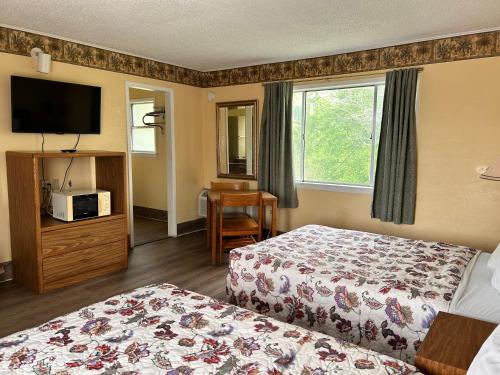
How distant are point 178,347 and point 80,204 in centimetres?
248

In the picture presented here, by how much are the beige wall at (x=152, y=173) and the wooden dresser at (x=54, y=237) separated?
6.88 ft

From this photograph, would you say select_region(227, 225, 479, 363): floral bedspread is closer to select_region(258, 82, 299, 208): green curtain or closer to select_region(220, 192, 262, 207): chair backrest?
select_region(220, 192, 262, 207): chair backrest

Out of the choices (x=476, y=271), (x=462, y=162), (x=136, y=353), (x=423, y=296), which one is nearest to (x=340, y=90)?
(x=462, y=162)

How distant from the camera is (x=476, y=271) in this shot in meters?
2.35

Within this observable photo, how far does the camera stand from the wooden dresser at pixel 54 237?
3215mm

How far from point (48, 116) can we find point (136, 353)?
119 inches

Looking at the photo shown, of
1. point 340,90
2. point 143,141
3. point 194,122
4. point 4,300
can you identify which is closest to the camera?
point 4,300

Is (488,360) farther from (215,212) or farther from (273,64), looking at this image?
(273,64)

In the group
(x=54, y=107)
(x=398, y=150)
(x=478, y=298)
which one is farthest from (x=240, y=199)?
(x=478, y=298)

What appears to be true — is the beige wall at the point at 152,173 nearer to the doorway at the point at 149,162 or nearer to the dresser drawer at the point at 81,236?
the doorway at the point at 149,162

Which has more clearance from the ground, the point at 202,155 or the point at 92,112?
the point at 92,112

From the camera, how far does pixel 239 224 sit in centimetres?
423

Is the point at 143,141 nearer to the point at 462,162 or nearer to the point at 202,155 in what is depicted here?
the point at 202,155

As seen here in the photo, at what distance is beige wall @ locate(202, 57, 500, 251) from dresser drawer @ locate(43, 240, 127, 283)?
2966 mm
